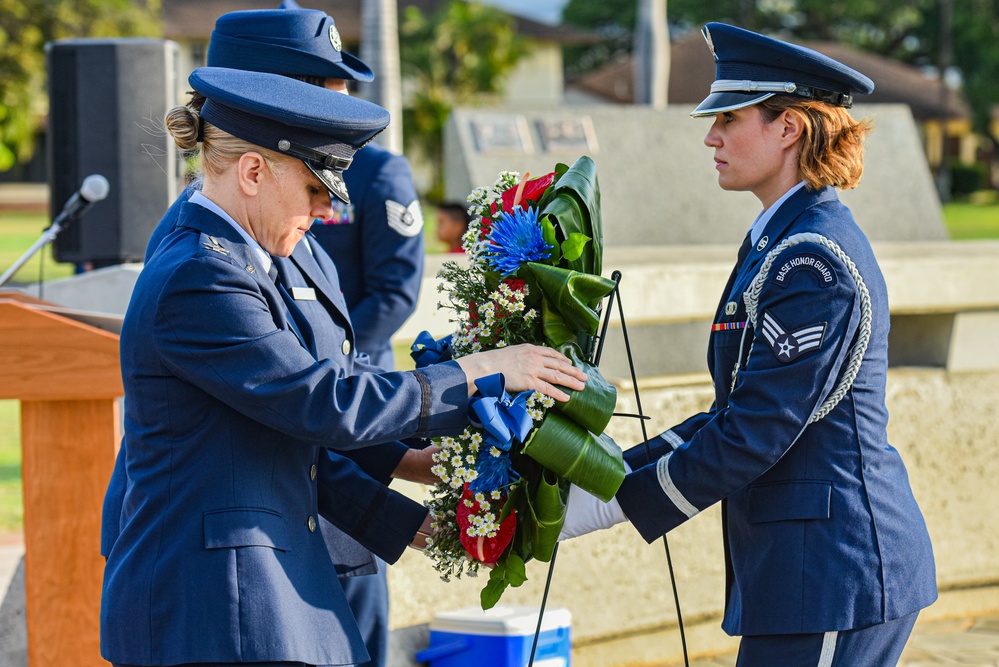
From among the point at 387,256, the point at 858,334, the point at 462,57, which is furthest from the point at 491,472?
the point at 462,57

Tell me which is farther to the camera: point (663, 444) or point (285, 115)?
point (663, 444)

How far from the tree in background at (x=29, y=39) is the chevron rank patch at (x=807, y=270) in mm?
23209

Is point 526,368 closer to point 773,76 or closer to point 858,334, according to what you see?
point 858,334

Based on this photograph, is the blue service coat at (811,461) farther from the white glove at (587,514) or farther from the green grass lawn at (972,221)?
the green grass lawn at (972,221)

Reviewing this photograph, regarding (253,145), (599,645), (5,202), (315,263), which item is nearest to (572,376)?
(315,263)

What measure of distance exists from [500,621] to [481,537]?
1220 millimetres

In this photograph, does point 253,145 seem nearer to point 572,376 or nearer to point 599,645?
point 572,376

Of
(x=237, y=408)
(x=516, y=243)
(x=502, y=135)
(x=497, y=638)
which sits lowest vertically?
(x=497, y=638)

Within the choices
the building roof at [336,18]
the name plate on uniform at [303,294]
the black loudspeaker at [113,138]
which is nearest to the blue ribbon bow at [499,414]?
the name plate on uniform at [303,294]

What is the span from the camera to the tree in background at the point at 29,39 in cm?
2541

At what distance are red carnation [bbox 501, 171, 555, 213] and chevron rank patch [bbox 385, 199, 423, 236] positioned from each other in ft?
4.91

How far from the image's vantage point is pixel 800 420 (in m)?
2.55

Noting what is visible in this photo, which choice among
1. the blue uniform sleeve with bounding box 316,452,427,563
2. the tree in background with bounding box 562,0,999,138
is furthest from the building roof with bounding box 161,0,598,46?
the blue uniform sleeve with bounding box 316,452,427,563

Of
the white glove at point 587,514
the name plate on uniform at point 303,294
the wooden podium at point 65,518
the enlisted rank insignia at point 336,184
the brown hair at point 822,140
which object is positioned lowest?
the wooden podium at point 65,518
